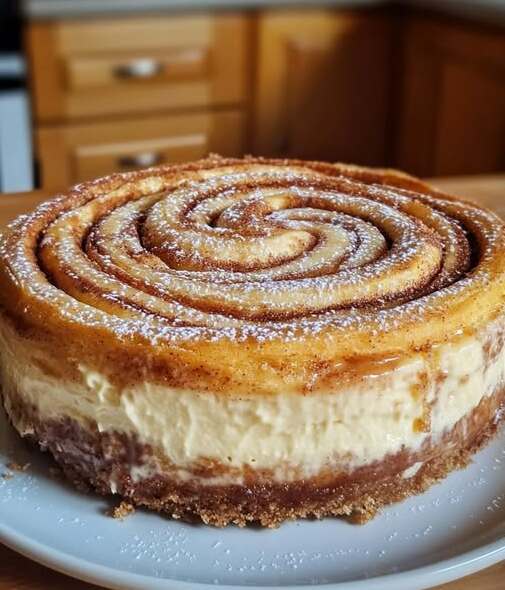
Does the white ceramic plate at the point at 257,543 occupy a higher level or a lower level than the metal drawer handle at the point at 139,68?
lower

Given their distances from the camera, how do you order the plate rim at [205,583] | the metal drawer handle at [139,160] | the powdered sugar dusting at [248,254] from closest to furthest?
the plate rim at [205,583], the powdered sugar dusting at [248,254], the metal drawer handle at [139,160]

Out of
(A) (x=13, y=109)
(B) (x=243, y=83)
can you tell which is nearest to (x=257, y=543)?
(A) (x=13, y=109)

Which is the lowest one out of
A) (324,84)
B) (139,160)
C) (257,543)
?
(139,160)

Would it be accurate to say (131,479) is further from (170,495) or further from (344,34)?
(344,34)

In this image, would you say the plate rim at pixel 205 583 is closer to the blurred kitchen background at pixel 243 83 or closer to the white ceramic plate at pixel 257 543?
the white ceramic plate at pixel 257 543

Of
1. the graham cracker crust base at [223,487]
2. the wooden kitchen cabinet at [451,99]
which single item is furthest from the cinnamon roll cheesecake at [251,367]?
the wooden kitchen cabinet at [451,99]

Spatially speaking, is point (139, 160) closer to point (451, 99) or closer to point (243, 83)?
point (243, 83)

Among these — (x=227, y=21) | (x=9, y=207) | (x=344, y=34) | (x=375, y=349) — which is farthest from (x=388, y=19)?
(x=375, y=349)

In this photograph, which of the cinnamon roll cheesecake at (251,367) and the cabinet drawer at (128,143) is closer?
the cinnamon roll cheesecake at (251,367)
